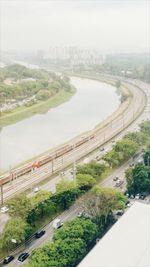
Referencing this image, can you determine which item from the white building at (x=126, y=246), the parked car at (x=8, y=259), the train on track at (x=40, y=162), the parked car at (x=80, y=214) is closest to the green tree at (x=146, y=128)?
the train on track at (x=40, y=162)

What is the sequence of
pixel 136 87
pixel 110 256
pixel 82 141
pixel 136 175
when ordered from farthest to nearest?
pixel 136 87, pixel 82 141, pixel 136 175, pixel 110 256

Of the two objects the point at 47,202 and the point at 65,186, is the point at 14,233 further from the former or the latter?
the point at 65,186

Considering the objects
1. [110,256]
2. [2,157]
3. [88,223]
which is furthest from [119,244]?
[2,157]

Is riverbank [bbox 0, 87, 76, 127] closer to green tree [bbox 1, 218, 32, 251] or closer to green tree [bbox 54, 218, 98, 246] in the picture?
green tree [bbox 1, 218, 32, 251]

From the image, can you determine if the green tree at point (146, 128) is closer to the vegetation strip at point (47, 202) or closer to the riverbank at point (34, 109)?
the vegetation strip at point (47, 202)

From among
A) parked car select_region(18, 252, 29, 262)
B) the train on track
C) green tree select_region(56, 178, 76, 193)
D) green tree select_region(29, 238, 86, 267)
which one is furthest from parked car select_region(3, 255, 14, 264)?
the train on track

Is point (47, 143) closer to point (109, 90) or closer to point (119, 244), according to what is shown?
point (119, 244)
